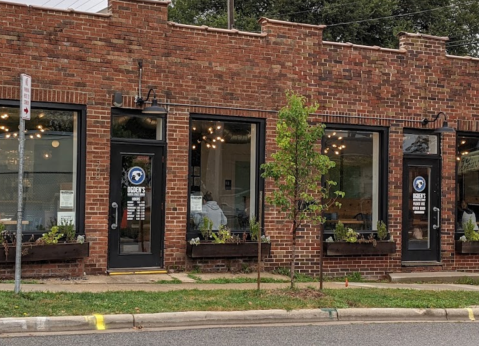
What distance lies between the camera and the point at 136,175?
11.8m

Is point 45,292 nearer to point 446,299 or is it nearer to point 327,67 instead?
point 446,299

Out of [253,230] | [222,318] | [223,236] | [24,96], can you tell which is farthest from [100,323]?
[253,230]

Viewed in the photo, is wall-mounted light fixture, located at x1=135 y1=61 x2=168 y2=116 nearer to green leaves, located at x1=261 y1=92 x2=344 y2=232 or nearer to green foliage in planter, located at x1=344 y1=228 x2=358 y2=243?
green leaves, located at x1=261 y1=92 x2=344 y2=232

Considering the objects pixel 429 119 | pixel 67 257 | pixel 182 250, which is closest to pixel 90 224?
pixel 67 257

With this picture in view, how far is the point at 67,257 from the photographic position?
1092 cm

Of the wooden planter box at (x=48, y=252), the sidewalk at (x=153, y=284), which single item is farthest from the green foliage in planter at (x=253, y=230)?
the wooden planter box at (x=48, y=252)

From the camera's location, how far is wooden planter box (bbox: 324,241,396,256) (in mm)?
12945

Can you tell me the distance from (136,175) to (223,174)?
1.77 m

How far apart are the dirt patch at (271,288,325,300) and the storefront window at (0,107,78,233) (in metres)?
3.94

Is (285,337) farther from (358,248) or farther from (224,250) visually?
(358,248)

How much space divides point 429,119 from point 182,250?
19.9ft

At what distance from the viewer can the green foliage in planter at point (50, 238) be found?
10.8 meters

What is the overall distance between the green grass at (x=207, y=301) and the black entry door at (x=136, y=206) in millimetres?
2083

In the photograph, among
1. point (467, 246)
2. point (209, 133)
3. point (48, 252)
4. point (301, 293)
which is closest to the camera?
point (301, 293)
